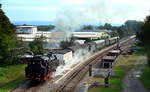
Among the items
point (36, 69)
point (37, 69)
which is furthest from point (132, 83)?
point (36, 69)

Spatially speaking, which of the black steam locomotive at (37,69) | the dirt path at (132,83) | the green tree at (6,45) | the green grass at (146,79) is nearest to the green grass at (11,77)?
the black steam locomotive at (37,69)

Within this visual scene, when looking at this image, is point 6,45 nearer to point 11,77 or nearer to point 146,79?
point 11,77

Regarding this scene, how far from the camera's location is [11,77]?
134 feet

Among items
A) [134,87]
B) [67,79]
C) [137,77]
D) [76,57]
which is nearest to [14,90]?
[67,79]

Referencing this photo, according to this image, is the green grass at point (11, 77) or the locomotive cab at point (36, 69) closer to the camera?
the green grass at point (11, 77)

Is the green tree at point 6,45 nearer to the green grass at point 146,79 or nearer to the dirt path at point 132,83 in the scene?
the dirt path at point 132,83

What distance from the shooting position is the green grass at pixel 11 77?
34.0 meters

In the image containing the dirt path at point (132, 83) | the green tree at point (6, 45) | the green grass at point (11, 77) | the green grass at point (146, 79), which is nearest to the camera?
the dirt path at point (132, 83)

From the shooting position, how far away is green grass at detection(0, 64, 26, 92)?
34031 mm

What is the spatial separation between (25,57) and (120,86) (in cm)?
2491

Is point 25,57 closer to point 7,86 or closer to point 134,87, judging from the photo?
point 7,86

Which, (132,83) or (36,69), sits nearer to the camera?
(36,69)

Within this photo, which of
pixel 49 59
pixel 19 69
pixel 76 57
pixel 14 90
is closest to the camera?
pixel 14 90

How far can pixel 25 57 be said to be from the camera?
175 feet
